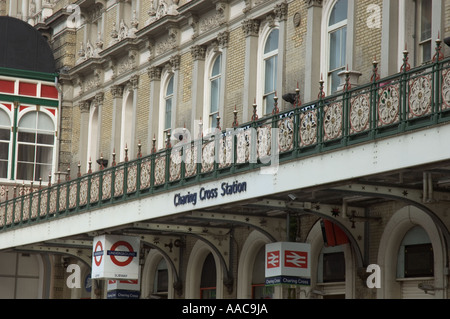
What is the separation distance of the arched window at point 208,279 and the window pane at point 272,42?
19.1ft

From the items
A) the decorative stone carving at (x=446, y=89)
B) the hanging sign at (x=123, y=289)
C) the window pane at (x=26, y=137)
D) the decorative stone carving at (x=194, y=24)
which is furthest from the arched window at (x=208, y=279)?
the decorative stone carving at (x=446, y=89)

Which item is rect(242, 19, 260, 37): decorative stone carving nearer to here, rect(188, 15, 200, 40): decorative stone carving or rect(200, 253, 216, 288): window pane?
rect(188, 15, 200, 40): decorative stone carving

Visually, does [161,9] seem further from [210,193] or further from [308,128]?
[308,128]

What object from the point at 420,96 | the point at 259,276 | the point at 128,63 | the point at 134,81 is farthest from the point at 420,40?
the point at 128,63

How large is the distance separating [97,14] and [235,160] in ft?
63.7

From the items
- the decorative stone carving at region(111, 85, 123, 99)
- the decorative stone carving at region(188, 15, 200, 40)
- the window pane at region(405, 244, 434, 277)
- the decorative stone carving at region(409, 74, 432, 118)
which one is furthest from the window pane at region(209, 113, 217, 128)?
the decorative stone carving at region(409, 74, 432, 118)

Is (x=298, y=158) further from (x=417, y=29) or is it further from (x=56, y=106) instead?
(x=56, y=106)

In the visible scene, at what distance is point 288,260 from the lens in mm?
22969

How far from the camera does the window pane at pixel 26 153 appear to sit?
1613 inches

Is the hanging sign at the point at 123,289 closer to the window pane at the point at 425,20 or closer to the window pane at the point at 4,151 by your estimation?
the window pane at the point at 425,20

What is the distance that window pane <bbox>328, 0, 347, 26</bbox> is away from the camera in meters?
25.8

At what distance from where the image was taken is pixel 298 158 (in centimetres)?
1998
